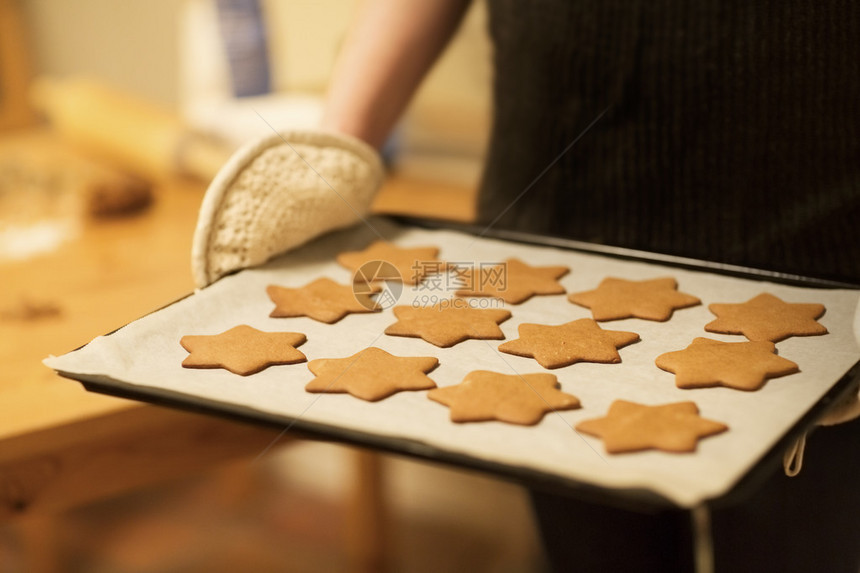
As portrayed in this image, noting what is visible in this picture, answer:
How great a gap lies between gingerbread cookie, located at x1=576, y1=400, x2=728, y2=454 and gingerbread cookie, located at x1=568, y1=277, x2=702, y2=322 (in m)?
0.13

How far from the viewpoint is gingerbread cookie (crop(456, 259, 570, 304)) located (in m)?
0.63

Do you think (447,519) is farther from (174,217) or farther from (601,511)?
(601,511)

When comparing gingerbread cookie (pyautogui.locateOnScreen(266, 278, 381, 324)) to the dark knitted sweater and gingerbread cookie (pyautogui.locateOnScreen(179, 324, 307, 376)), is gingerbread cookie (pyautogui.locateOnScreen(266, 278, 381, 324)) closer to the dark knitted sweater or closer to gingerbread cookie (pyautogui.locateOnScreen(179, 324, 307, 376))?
gingerbread cookie (pyautogui.locateOnScreen(179, 324, 307, 376))

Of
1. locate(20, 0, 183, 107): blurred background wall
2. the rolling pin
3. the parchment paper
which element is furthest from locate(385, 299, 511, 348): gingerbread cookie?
locate(20, 0, 183, 107): blurred background wall

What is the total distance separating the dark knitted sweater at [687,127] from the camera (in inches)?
26.3

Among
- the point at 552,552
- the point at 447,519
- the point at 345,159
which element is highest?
the point at 345,159

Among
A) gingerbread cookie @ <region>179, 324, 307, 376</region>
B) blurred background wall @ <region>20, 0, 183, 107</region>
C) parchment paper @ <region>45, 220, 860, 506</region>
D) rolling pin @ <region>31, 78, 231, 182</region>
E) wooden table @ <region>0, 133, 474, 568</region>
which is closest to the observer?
parchment paper @ <region>45, 220, 860, 506</region>

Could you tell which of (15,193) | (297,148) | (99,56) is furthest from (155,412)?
(99,56)

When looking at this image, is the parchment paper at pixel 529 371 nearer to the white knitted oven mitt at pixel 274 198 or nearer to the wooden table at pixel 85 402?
the white knitted oven mitt at pixel 274 198

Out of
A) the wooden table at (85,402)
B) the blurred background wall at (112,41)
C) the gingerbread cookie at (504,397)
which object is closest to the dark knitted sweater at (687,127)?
the gingerbread cookie at (504,397)

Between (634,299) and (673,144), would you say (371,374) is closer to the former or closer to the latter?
(634,299)

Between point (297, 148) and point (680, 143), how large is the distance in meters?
0.33

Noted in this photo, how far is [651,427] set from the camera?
445 millimetres

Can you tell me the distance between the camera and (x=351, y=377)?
504 millimetres
